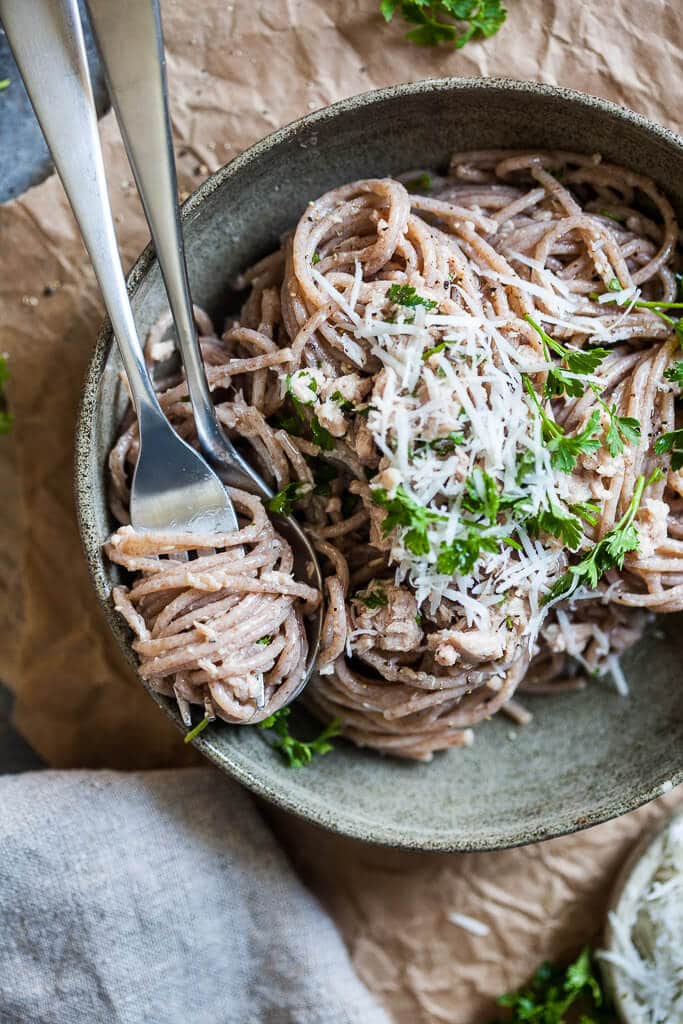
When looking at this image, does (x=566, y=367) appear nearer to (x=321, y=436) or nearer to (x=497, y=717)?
(x=321, y=436)

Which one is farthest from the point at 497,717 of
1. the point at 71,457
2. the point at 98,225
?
the point at 98,225

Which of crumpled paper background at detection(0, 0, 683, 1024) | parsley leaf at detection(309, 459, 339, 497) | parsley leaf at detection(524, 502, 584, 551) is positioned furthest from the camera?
crumpled paper background at detection(0, 0, 683, 1024)

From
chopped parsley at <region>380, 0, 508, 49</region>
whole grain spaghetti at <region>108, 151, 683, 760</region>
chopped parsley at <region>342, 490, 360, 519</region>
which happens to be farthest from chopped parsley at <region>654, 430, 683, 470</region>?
chopped parsley at <region>380, 0, 508, 49</region>

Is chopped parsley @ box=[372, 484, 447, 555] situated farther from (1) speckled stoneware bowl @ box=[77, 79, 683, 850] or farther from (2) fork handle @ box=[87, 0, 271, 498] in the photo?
(1) speckled stoneware bowl @ box=[77, 79, 683, 850]

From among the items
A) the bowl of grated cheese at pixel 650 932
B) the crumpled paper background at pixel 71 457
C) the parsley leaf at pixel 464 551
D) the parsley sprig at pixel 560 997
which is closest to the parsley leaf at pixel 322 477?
the parsley leaf at pixel 464 551

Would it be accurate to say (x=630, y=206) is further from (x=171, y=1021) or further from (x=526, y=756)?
(x=171, y=1021)

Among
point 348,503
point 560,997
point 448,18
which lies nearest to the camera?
point 348,503

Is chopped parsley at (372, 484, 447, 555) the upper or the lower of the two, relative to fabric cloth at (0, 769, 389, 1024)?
upper
